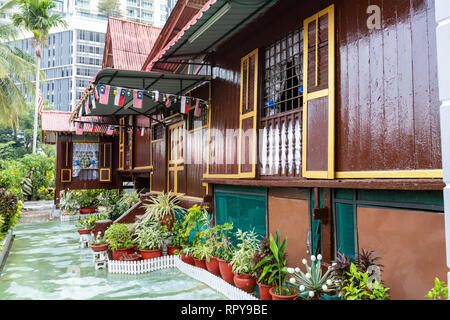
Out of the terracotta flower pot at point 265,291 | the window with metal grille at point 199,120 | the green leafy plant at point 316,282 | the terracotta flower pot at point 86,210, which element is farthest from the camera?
the terracotta flower pot at point 86,210

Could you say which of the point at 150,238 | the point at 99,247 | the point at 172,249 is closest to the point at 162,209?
the point at 150,238

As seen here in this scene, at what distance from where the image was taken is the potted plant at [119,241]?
8.87m

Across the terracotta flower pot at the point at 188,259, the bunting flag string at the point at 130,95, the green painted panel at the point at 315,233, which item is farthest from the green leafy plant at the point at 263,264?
the bunting flag string at the point at 130,95

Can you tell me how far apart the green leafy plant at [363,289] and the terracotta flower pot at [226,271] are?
3077 mm

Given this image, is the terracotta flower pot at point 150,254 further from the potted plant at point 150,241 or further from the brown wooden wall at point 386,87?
the brown wooden wall at point 386,87

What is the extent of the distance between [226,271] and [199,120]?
15.2ft

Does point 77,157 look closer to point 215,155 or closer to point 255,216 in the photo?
point 215,155

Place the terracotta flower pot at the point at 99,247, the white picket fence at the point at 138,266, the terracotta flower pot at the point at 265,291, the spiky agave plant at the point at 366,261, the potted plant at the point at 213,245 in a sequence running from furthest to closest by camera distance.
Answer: the terracotta flower pot at the point at 99,247 < the white picket fence at the point at 138,266 < the potted plant at the point at 213,245 < the terracotta flower pot at the point at 265,291 < the spiky agave plant at the point at 366,261

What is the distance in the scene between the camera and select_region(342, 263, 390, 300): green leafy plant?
3.69 meters

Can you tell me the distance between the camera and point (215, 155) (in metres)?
8.45

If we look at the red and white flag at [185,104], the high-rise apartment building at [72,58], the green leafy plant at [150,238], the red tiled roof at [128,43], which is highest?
the high-rise apartment building at [72,58]

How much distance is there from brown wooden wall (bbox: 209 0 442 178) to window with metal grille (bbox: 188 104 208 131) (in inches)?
167

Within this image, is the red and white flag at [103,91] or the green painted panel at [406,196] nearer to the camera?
the green painted panel at [406,196]

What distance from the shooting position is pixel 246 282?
238 inches
